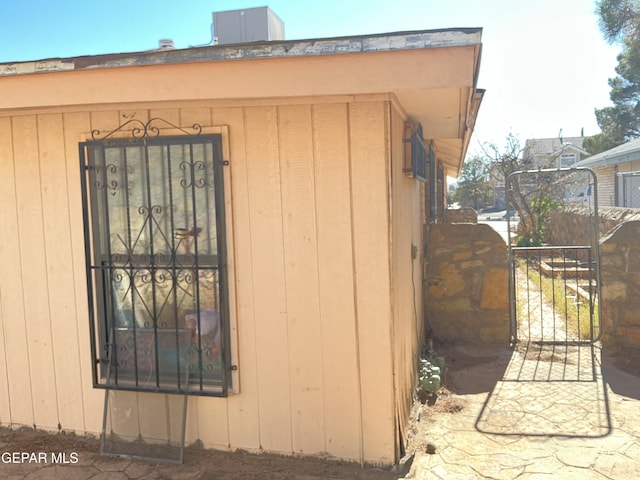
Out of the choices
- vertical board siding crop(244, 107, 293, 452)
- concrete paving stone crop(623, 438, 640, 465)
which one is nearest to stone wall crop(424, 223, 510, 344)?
concrete paving stone crop(623, 438, 640, 465)

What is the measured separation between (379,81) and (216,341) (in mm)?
1767

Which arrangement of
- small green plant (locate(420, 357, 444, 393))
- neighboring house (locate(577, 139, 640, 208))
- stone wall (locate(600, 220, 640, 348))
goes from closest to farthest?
small green plant (locate(420, 357, 444, 393)) → stone wall (locate(600, 220, 640, 348)) → neighboring house (locate(577, 139, 640, 208))

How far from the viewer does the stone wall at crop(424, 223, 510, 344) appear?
19.6 ft

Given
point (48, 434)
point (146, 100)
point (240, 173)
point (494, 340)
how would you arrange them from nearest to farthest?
1. point (146, 100)
2. point (240, 173)
3. point (48, 434)
4. point (494, 340)

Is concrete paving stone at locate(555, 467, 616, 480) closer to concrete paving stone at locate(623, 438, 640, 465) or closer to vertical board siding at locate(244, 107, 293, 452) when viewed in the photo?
concrete paving stone at locate(623, 438, 640, 465)

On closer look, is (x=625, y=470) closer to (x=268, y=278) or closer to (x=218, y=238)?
(x=268, y=278)

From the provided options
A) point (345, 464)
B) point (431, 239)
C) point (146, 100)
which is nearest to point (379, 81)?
point (146, 100)

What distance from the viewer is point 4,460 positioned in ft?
11.2

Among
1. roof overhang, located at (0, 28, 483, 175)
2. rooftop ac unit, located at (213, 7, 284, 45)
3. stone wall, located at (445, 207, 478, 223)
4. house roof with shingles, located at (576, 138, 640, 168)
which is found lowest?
stone wall, located at (445, 207, 478, 223)

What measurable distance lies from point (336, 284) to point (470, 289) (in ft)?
10.6

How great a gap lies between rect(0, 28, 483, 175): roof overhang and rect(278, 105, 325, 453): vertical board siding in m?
0.30

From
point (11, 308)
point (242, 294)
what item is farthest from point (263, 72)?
point (11, 308)

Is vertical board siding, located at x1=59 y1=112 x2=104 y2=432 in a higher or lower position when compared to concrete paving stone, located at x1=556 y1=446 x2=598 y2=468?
higher

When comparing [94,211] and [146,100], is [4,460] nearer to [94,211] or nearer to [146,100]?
[94,211]
